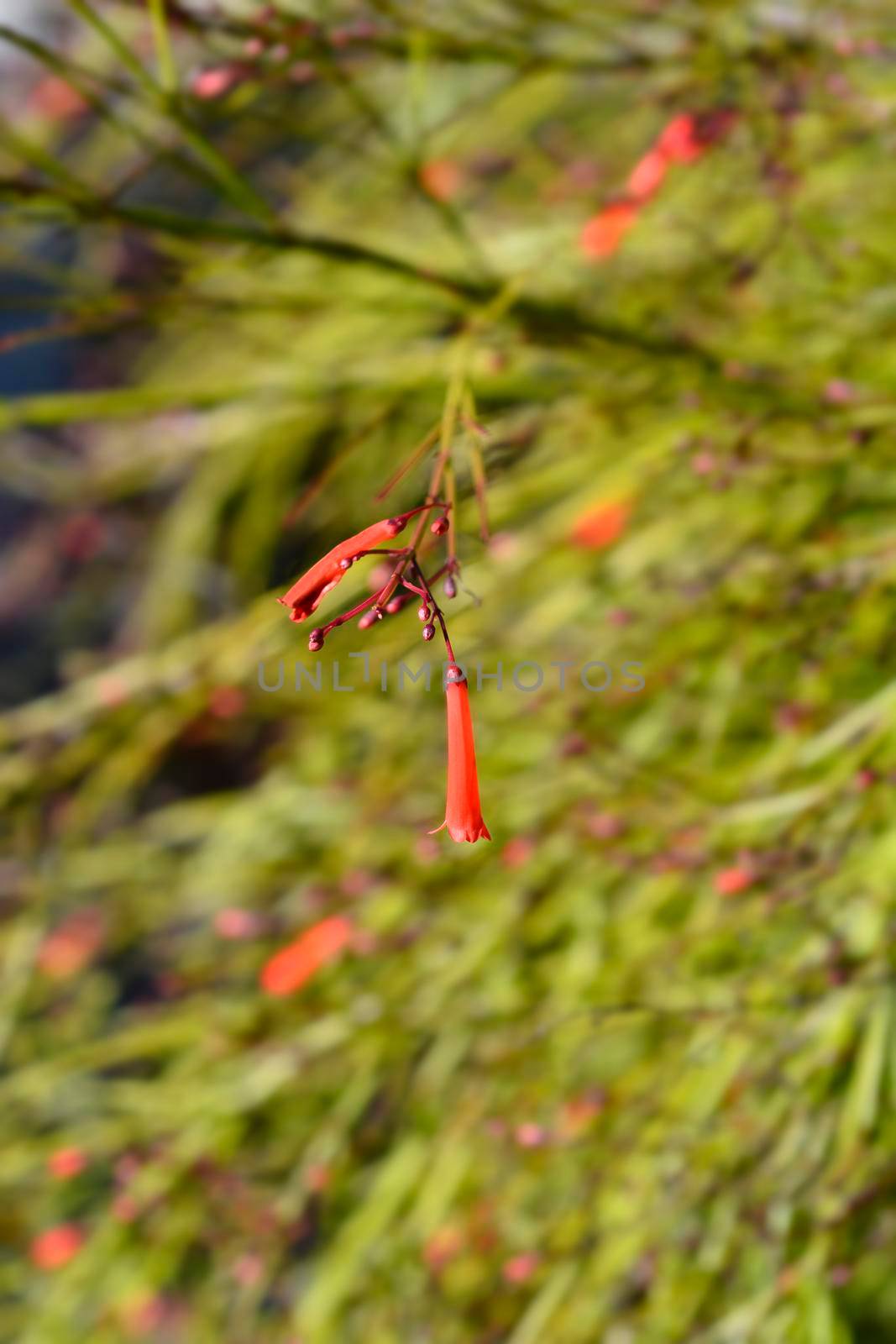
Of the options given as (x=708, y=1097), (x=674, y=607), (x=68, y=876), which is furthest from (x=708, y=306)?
(x=68, y=876)

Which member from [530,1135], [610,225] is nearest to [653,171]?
[610,225]

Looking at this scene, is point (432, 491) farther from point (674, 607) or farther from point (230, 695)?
point (230, 695)

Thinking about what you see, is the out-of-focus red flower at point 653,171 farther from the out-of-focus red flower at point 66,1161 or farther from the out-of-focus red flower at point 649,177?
the out-of-focus red flower at point 66,1161

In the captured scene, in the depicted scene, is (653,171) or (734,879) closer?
(734,879)

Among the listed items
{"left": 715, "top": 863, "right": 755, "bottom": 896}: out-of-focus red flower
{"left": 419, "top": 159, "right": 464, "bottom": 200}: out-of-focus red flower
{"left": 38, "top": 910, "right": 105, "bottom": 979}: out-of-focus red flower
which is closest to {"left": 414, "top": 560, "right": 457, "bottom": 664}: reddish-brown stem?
{"left": 715, "top": 863, "right": 755, "bottom": 896}: out-of-focus red flower

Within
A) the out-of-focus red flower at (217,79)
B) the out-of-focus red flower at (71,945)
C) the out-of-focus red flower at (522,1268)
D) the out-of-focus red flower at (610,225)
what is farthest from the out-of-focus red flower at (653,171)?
the out-of-focus red flower at (71,945)

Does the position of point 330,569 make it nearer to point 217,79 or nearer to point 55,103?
point 217,79
